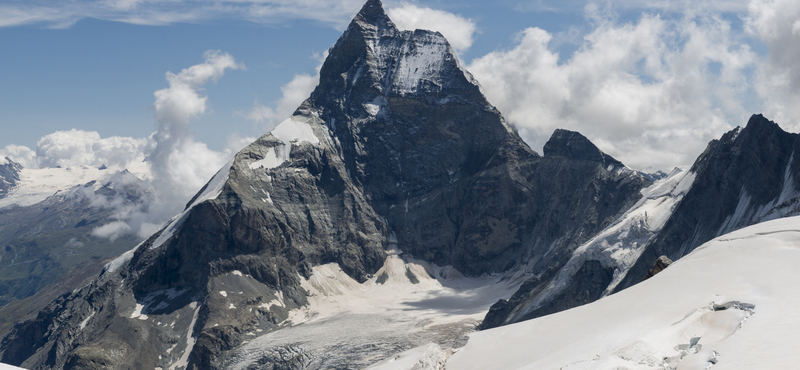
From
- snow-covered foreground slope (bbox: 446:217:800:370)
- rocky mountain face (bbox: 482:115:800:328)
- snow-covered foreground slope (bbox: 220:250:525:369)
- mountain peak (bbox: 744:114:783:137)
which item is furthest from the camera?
snow-covered foreground slope (bbox: 220:250:525:369)

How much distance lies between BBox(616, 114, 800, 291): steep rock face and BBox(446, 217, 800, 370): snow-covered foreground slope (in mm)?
92793

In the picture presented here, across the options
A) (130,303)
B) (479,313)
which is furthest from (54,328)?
(479,313)

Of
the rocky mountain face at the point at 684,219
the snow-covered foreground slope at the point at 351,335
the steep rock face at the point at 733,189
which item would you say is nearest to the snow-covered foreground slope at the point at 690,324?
the rocky mountain face at the point at 684,219

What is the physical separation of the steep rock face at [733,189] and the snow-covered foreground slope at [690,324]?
92.8m

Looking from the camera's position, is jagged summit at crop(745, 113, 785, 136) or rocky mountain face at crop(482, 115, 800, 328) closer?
rocky mountain face at crop(482, 115, 800, 328)

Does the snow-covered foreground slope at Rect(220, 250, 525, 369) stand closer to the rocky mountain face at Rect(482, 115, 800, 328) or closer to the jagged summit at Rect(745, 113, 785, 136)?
the rocky mountain face at Rect(482, 115, 800, 328)

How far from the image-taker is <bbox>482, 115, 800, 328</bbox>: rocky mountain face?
117000 millimetres

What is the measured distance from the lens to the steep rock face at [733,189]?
11388 cm

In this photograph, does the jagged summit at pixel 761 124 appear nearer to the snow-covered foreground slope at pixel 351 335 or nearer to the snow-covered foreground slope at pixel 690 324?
the snow-covered foreground slope at pixel 351 335

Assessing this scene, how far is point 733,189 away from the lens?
415 feet

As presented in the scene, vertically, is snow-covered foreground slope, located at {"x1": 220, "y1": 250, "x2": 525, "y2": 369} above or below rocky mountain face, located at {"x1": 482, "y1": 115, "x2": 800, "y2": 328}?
below

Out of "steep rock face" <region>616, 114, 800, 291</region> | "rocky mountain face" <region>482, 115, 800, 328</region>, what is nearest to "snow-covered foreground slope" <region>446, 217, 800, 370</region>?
"rocky mountain face" <region>482, 115, 800, 328</region>

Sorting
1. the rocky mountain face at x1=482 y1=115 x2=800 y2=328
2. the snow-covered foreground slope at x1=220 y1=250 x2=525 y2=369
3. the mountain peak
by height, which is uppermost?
the mountain peak

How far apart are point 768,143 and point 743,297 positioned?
119523 mm
